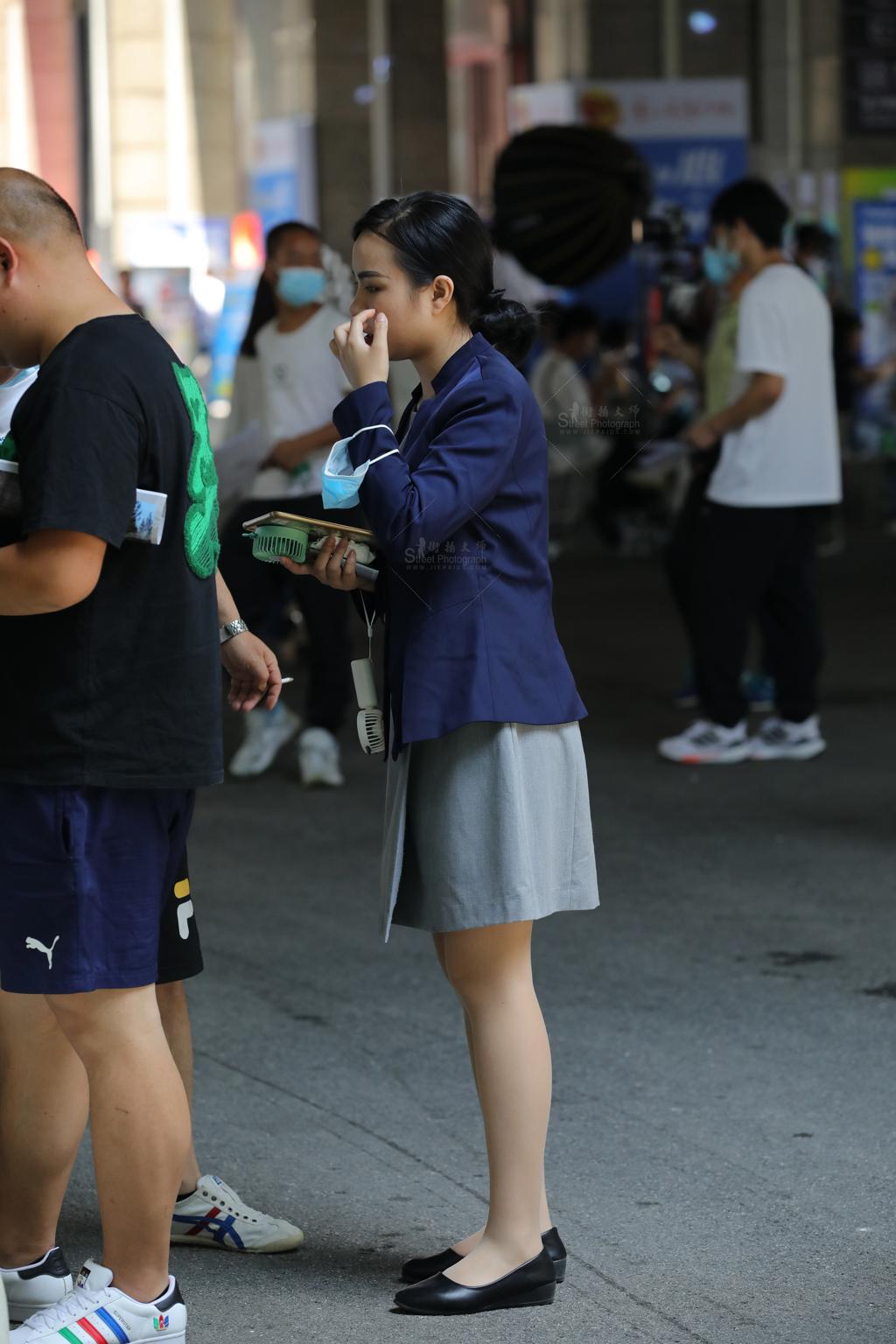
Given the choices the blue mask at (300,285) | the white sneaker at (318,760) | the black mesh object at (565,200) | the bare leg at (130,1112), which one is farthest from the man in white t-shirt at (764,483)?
the bare leg at (130,1112)

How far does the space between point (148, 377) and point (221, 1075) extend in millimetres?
2075

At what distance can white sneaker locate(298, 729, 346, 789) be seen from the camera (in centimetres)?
764

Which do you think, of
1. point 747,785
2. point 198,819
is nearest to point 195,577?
point 198,819

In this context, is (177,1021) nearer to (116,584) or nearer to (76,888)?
(76,888)

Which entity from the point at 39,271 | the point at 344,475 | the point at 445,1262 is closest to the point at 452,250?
the point at 344,475

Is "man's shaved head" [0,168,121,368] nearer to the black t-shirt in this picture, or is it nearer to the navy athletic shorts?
the black t-shirt

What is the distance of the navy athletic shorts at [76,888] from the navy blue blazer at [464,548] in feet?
1.53

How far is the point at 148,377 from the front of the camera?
2.92 m

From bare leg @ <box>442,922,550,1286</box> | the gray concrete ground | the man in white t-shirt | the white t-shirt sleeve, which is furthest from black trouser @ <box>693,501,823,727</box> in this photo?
bare leg @ <box>442,922,550,1286</box>

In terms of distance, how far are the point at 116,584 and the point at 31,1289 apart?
46.2 inches

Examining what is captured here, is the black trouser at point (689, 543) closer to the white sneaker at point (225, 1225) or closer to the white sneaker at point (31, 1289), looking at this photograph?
the white sneaker at point (225, 1225)

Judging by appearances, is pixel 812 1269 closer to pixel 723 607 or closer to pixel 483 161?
pixel 723 607

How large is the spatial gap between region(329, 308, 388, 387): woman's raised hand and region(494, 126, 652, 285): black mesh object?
293 inches

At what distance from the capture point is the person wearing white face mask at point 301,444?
24.2 ft
